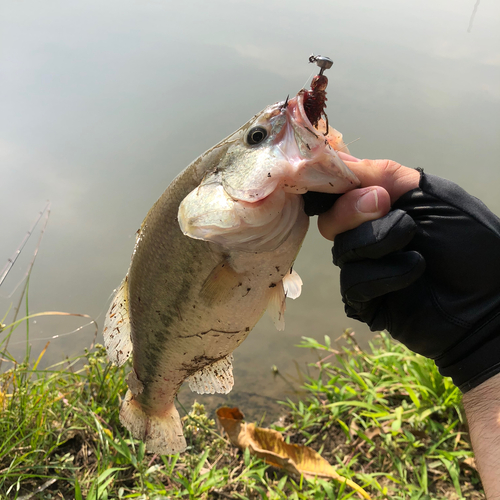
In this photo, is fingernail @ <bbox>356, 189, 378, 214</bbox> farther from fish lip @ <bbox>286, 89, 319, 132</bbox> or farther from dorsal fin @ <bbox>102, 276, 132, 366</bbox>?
dorsal fin @ <bbox>102, 276, 132, 366</bbox>

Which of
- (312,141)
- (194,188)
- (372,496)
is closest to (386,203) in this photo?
(312,141)

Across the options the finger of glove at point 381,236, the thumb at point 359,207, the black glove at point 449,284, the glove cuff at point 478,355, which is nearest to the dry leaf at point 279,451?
the glove cuff at point 478,355

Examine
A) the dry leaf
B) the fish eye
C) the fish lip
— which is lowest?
the dry leaf

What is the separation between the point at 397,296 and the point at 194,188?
1.09 metres

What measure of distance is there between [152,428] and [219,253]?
129 cm

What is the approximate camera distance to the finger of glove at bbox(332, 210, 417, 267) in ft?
5.45

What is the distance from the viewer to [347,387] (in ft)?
11.6

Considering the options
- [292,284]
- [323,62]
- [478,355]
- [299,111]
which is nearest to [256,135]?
[299,111]

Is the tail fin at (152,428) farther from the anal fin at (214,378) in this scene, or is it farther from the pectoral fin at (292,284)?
the pectoral fin at (292,284)

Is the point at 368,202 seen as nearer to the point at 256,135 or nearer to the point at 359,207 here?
the point at 359,207

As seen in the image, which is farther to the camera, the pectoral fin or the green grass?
the green grass

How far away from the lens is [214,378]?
2.32 metres

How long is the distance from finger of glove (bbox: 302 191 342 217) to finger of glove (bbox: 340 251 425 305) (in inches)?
11.1

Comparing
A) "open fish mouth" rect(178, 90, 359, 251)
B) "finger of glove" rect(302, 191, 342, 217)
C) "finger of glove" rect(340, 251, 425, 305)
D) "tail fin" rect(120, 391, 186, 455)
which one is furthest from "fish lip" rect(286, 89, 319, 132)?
"tail fin" rect(120, 391, 186, 455)
